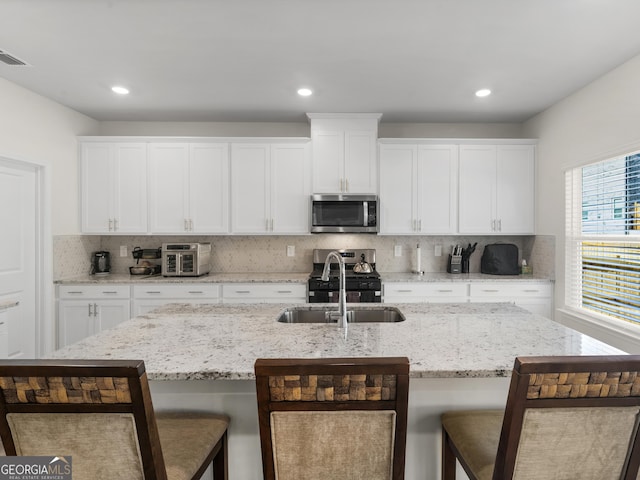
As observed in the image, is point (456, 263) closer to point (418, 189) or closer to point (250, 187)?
point (418, 189)

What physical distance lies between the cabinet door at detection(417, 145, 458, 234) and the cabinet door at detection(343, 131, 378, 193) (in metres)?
0.53

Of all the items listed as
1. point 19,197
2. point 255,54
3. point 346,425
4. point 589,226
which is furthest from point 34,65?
point 589,226

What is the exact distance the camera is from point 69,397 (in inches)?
36.9

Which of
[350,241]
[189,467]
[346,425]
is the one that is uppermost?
[350,241]

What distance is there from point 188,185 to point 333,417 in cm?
354

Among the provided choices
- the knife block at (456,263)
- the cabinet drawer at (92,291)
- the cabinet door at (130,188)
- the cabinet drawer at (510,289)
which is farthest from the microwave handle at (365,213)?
the cabinet drawer at (92,291)

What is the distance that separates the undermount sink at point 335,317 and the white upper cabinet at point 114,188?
2574 mm

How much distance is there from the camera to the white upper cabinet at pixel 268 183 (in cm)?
402

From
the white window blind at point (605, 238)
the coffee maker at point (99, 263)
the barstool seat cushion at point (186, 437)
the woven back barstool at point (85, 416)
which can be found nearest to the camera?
the woven back barstool at point (85, 416)

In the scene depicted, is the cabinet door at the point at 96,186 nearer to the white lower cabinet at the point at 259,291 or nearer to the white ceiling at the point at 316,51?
the white ceiling at the point at 316,51

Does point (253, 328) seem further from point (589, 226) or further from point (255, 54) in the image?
point (589, 226)

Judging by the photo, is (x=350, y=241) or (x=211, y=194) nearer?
(x=211, y=194)

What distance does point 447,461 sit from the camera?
1.46 meters

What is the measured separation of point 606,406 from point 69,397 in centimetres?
141
